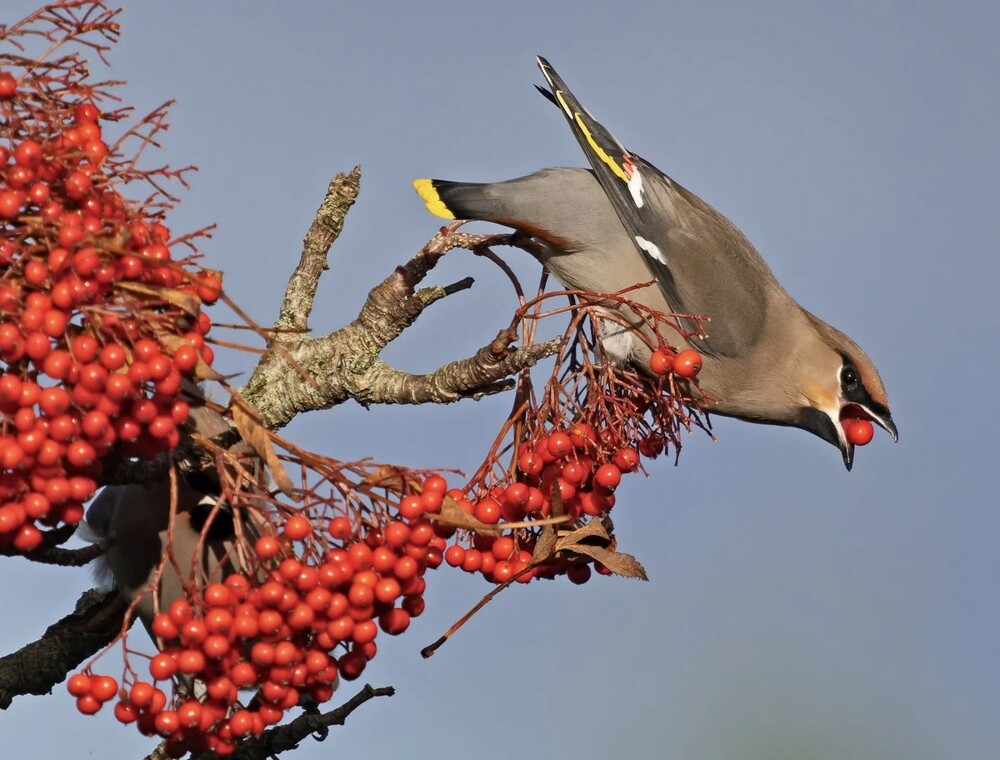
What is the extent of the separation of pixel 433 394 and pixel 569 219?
114 centimetres

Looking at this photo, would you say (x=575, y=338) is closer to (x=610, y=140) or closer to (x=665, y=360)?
(x=665, y=360)

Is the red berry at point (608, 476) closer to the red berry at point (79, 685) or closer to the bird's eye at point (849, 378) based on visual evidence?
the red berry at point (79, 685)

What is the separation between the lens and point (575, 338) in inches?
144

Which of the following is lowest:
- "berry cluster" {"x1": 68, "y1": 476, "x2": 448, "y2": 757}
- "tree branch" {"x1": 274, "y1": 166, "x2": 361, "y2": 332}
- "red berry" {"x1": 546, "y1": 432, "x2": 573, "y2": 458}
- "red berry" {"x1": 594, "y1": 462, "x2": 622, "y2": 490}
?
"berry cluster" {"x1": 68, "y1": 476, "x2": 448, "y2": 757}

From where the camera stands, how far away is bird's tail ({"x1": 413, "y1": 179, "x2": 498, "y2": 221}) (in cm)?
448

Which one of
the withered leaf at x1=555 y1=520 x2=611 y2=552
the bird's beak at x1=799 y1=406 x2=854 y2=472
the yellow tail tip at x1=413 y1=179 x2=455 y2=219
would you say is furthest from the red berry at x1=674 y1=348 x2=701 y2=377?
the yellow tail tip at x1=413 y1=179 x2=455 y2=219

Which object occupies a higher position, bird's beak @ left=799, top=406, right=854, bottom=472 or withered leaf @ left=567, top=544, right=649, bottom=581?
bird's beak @ left=799, top=406, right=854, bottom=472

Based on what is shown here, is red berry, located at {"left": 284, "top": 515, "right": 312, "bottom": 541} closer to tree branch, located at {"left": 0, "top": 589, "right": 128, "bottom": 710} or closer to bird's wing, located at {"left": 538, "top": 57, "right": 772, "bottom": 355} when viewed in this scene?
tree branch, located at {"left": 0, "top": 589, "right": 128, "bottom": 710}

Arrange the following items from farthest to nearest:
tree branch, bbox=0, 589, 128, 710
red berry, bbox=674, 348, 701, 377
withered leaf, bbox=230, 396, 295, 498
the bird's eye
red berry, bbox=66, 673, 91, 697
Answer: the bird's eye, tree branch, bbox=0, 589, 128, 710, red berry, bbox=674, 348, 701, 377, red berry, bbox=66, 673, 91, 697, withered leaf, bbox=230, 396, 295, 498

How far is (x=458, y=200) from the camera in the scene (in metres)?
4.52

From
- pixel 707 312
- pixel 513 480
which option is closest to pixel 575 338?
pixel 513 480

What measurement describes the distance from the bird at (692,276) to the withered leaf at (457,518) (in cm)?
193

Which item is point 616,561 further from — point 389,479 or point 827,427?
point 827,427

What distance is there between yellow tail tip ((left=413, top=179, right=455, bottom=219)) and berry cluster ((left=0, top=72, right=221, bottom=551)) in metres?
2.09
